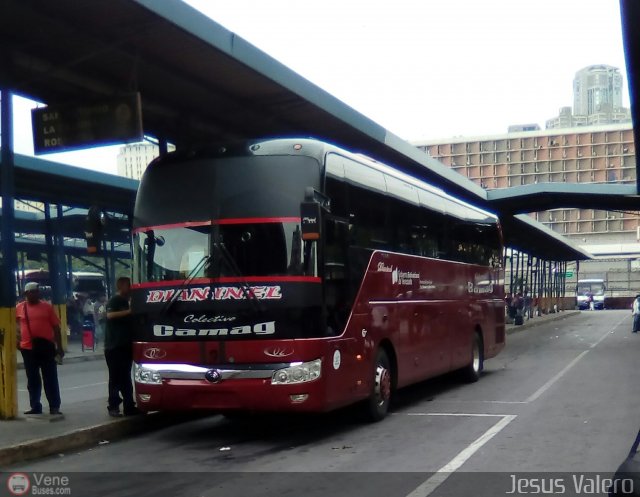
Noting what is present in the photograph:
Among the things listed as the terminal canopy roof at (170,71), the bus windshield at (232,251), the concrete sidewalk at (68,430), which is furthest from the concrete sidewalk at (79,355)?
the bus windshield at (232,251)

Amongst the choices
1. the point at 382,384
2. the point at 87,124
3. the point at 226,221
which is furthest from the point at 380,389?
the point at 87,124

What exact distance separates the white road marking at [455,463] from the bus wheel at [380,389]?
158cm

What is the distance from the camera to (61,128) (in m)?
12.2

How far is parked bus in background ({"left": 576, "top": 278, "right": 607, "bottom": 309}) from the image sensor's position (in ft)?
296

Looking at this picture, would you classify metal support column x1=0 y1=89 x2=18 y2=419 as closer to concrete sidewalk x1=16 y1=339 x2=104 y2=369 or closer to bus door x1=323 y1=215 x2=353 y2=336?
bus door x1=323 y1=215 x2=353 y2=336

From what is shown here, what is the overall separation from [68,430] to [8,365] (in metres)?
1.58

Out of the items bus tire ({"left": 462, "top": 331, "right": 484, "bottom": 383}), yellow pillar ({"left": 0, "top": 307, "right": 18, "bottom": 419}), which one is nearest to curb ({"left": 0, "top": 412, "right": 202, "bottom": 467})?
yellow pillar ({"left": 0, "top": 307, "right": 18, "bottom": 419})

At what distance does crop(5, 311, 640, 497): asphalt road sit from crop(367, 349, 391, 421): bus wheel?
0.16 meters

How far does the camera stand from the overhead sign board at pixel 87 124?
11.5m

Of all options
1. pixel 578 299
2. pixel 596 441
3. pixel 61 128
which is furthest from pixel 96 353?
pixel 578 299

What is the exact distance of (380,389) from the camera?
11.4m

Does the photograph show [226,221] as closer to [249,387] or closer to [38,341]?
[249,387]

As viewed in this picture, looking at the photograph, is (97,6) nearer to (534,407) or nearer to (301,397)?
(301,397)

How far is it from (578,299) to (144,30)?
85050 millimetres
